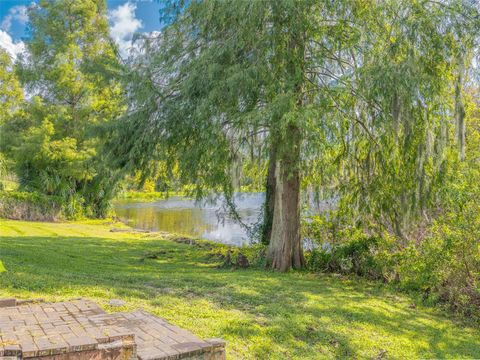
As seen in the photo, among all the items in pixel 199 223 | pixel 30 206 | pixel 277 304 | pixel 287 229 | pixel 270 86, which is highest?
pixel 270 86

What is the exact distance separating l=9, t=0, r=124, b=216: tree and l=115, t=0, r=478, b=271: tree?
1103 centimetres

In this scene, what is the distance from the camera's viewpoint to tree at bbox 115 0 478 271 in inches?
296

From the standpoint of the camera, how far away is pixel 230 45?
26.6 feet

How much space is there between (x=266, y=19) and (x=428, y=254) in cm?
495

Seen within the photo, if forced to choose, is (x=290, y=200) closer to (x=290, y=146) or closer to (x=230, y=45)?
(x=290, y=146)

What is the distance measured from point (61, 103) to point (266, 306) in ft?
58.7

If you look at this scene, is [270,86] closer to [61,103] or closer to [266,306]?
[266,306]

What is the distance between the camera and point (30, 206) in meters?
17.7

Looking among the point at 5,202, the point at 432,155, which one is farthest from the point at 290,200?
the point at 5,202

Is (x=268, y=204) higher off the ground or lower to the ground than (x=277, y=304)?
higher

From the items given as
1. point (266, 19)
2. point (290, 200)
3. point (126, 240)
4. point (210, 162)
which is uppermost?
point (266, 19)

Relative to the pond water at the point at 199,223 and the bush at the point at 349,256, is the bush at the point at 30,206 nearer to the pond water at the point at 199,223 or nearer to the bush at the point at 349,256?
the pond water at the point at 199,223

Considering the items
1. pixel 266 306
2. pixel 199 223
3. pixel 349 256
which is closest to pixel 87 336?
pixel 266 306

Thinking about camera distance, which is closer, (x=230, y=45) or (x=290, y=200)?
(x=230, y=45)
